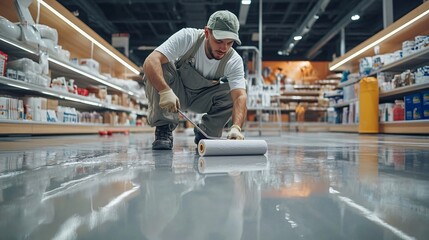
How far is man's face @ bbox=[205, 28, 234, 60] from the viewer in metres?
1.56

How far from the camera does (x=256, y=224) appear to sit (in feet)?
1.37

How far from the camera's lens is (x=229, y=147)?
1323 mm

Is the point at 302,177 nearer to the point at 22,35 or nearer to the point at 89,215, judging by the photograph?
the point at 89,215

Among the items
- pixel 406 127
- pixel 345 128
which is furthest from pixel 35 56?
pixel 345 128

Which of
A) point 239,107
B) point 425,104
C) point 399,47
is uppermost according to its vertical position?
point 399,47

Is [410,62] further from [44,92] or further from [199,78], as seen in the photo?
[44,92]

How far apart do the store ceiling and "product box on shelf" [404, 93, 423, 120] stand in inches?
126

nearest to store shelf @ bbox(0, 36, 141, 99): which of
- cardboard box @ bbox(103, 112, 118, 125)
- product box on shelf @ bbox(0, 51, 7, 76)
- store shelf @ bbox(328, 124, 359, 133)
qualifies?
product box on shelf @ bbox(0, 51, 7, 76)

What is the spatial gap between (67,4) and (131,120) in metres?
3.04

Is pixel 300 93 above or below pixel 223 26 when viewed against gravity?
above

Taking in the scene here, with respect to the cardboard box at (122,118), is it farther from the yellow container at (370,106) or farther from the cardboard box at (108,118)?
the yellow container at (370,106)

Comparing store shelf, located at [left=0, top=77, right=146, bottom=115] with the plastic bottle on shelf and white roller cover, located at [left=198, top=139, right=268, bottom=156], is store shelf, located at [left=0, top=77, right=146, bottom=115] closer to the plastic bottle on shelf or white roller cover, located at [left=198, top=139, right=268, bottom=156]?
white roller cover, located at [left=198, top=139, right=268, bottom=156]

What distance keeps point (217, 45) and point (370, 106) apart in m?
4.41

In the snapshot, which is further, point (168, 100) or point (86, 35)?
point (86, 35)
